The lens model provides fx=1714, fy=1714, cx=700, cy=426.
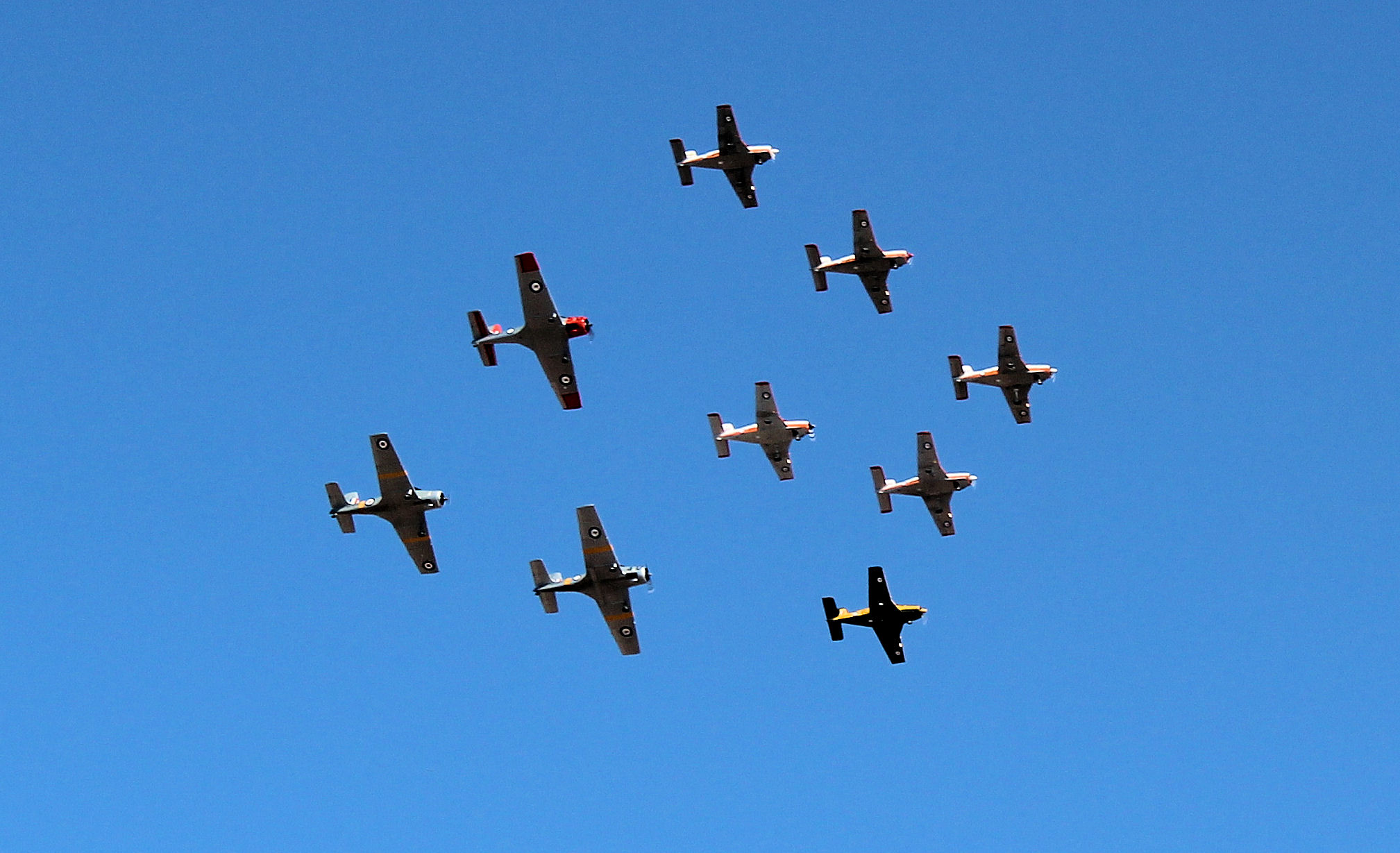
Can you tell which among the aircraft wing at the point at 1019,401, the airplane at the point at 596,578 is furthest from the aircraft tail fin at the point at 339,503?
the aircraft wing at the point at 1019,401

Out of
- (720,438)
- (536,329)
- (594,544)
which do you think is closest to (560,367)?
(536,329)

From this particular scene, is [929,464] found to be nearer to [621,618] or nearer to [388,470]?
[621,618]

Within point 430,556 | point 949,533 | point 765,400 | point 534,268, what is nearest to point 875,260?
point 765,400

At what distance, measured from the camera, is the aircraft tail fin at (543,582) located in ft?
311

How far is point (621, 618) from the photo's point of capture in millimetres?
96750

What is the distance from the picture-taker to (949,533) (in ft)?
386

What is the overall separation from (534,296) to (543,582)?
16.0 metres

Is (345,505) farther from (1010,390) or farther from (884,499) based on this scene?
(1010,390)

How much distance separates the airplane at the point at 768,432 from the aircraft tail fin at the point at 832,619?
33.0 ft

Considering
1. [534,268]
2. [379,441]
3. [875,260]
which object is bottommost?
[379,441]

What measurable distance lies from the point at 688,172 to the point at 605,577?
28.1 meters

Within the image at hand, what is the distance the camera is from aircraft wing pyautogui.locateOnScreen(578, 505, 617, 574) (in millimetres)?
93438

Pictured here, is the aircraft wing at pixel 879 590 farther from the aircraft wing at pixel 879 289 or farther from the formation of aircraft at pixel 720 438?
the aircraft wing at pixel 879 289

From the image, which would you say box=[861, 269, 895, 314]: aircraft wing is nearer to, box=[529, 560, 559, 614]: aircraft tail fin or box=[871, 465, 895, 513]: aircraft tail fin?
box=[871, 465, 895, 513]: aircraft tail fin
